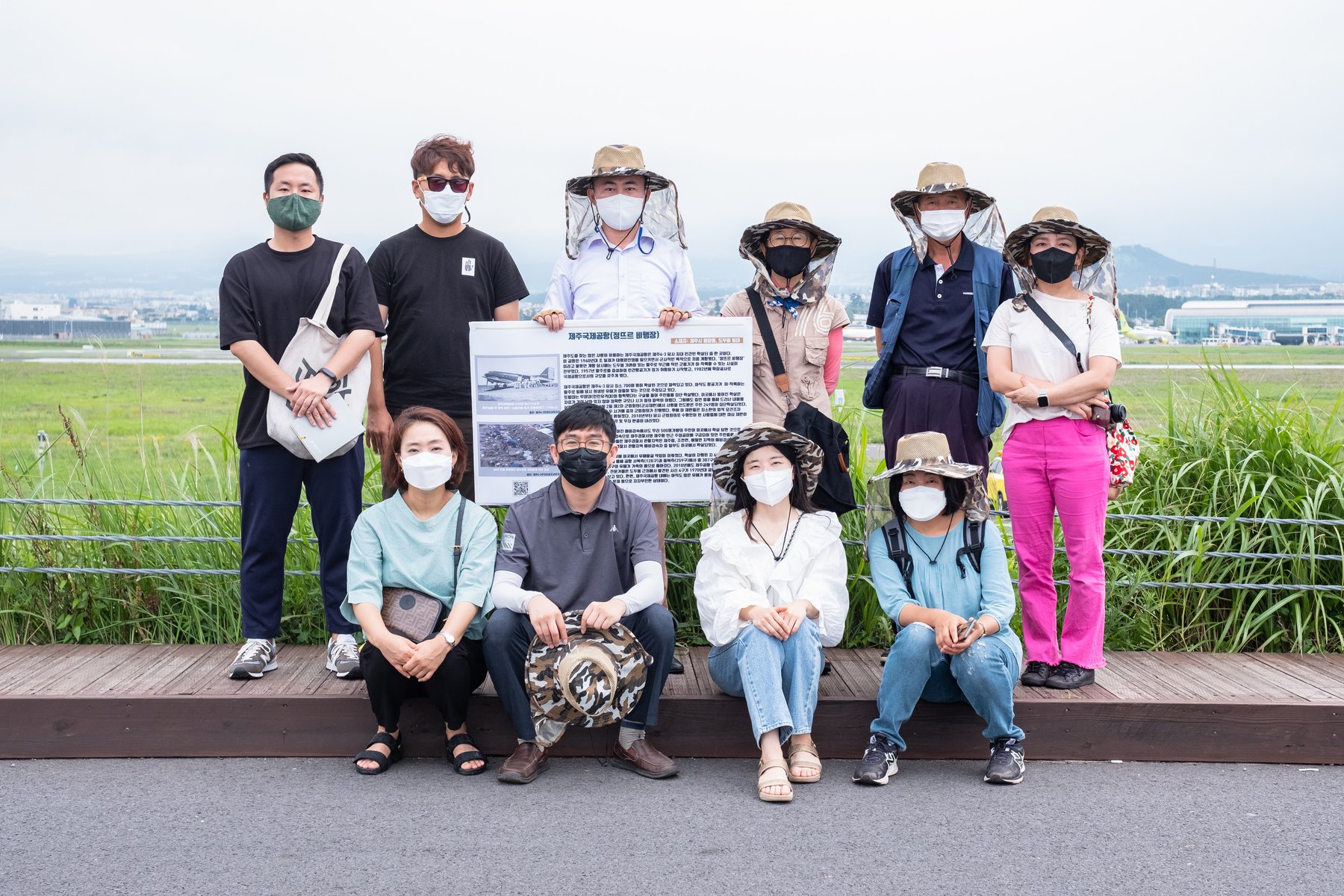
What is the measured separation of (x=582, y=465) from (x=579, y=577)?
0.43 meters

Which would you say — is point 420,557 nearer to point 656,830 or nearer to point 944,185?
point 656,830

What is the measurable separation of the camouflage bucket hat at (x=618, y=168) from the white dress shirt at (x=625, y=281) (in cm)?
23

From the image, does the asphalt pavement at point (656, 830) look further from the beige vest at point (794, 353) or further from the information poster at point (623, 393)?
the beige vest at point (794, 353)

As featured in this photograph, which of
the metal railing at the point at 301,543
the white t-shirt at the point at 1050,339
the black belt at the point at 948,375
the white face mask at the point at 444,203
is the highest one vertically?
the white face mask at the point at 444,203

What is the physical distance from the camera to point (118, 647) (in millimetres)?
4836

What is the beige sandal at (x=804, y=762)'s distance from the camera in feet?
12.3

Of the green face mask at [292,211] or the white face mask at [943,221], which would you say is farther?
the white face mask at [943,221]

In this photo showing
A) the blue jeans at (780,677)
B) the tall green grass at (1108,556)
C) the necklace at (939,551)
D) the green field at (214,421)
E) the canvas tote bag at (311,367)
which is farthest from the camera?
the green field at (214,421)

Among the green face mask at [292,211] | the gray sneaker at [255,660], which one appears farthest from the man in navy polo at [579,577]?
A: the green face mask at [292,211]

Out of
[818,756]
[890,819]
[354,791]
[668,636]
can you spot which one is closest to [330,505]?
[354,791]

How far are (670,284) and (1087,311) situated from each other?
5.77 feet

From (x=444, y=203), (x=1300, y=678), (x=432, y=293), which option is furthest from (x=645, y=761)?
(x=1300, y=678)

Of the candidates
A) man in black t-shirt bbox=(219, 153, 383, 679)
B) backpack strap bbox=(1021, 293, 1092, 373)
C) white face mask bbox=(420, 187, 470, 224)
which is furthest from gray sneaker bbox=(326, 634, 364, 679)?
backpack strap bbox=(1021, 293, 1092, 373)

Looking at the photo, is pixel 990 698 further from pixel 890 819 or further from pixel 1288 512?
pixel 1288 512
